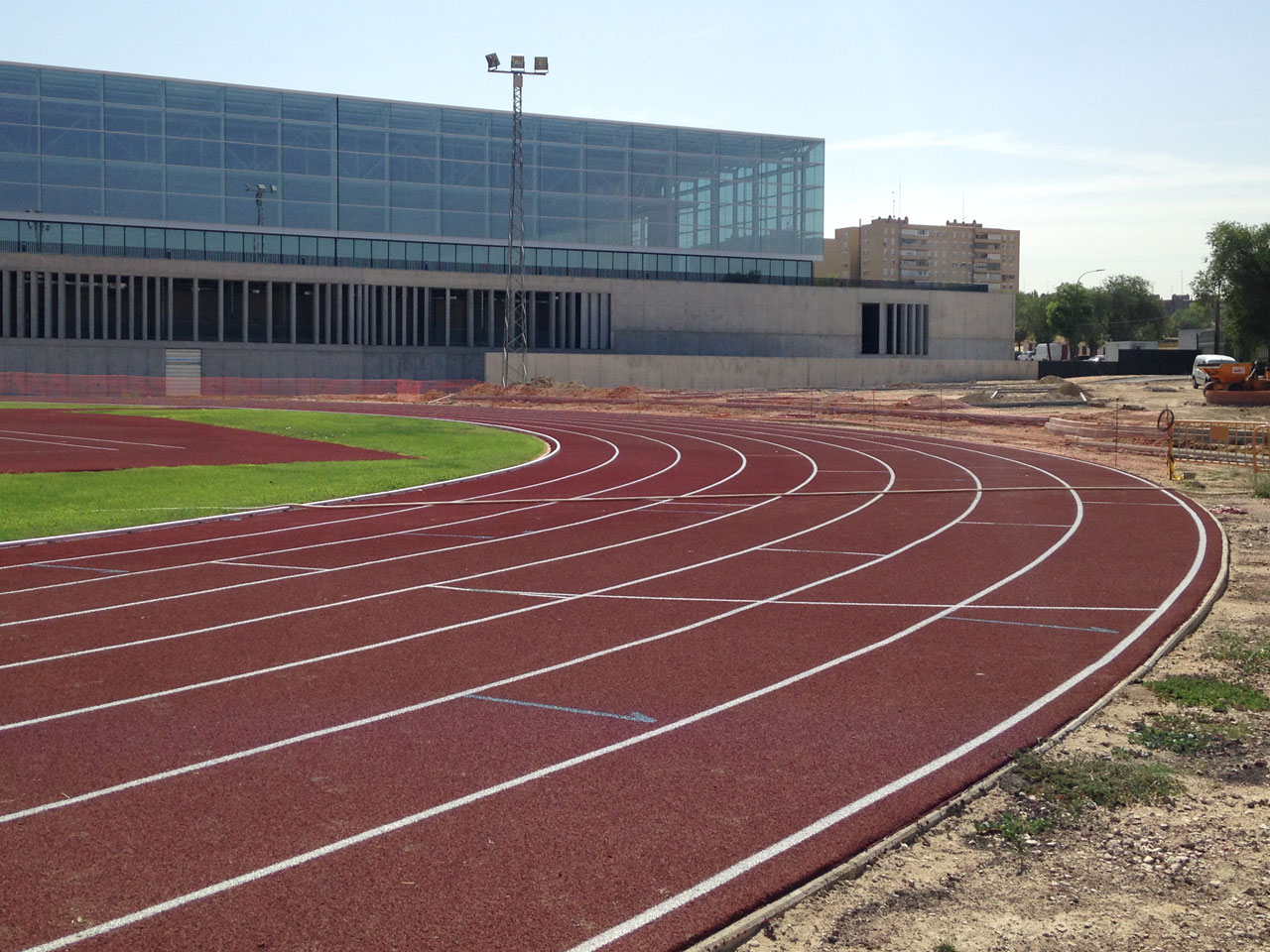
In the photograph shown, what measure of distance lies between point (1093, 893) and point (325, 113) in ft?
233

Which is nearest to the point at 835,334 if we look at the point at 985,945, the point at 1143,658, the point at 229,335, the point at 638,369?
the point at 638,369

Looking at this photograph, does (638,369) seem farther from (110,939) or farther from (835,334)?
(110,939)

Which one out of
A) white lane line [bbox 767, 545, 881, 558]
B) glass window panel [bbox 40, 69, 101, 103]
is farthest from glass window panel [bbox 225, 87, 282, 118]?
white lane line [bbox 767, 545, 881, 558]

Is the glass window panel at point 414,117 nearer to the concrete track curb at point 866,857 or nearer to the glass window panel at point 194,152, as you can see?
the glass window panel at point 194,152

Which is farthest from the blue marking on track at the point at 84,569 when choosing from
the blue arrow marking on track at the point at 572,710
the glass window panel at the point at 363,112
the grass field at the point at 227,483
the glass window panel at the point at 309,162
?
the glass window panel at the point at 363,112

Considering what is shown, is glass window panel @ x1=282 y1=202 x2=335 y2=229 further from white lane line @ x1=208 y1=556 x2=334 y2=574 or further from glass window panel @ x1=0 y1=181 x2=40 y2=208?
white lane line @ x1=208 y1=556 x2=334 y2=574

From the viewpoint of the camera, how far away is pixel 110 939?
462 centimetres

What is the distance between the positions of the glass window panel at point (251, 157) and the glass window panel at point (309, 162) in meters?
0.60

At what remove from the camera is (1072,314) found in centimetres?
14350

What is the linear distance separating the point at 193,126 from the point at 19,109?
346 inches

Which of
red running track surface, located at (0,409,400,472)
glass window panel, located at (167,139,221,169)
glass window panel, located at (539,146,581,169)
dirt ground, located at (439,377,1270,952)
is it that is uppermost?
glass window panel, located at (539,146,581,169)

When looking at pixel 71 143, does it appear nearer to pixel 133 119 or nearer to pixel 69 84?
pixel 69 84

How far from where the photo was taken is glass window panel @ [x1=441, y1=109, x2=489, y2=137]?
235 ft

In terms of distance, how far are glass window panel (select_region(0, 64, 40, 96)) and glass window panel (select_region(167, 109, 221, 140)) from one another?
6816 millimetres
